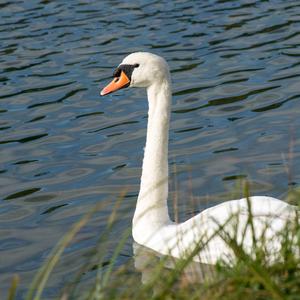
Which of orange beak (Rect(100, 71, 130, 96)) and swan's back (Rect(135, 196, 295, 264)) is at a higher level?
orange beak (Rect(100, 71, 130, 96))

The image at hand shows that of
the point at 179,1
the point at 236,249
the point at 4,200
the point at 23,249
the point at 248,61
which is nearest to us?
the point at 236,249

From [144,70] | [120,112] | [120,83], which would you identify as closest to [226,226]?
[144,70]

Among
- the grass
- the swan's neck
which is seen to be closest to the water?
the swan's neck

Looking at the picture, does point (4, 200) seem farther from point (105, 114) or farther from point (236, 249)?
point (236, 249)

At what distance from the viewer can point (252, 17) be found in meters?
14.6

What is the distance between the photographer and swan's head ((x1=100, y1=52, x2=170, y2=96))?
743cm

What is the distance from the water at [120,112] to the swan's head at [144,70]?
1036 millimetres

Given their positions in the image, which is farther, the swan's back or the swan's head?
the swan's head

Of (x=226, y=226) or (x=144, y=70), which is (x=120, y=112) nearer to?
(x=144, y=70)

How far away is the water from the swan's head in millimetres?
1036

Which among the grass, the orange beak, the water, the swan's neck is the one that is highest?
the grass

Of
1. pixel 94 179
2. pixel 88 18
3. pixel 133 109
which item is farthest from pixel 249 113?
pixel 88 18

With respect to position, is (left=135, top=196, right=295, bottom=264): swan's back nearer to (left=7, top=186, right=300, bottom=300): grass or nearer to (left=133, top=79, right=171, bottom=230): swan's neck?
(left=133, top=79, right=171, bottom=230): swan's neck

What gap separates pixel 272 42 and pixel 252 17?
4.57 feet
